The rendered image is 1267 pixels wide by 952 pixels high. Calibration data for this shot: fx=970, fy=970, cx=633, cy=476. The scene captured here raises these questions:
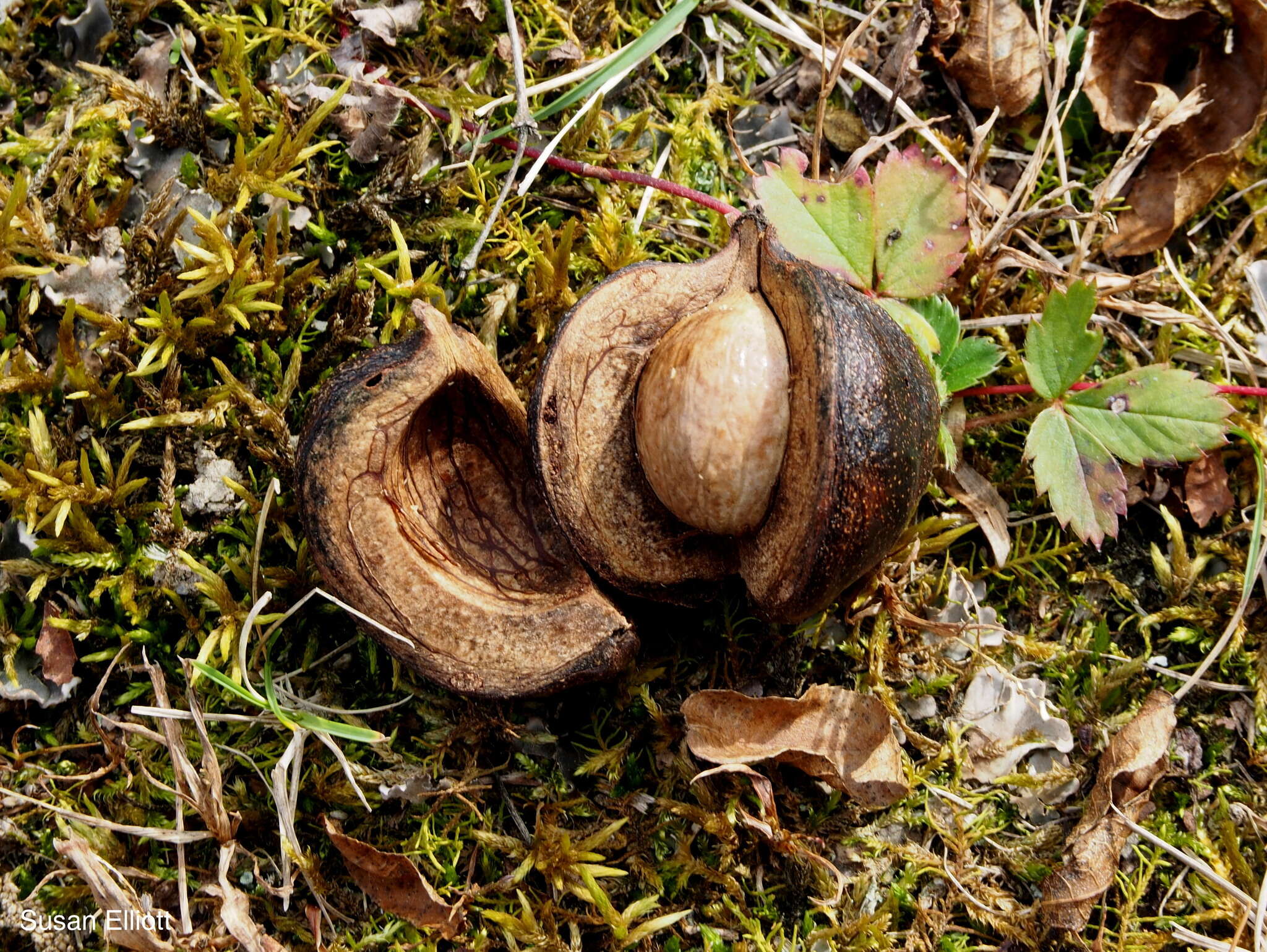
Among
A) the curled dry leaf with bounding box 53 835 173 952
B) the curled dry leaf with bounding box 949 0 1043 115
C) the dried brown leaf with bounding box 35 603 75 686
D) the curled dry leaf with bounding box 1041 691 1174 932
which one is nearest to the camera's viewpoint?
the curled dry leaf with bounding box 53 835 173 952

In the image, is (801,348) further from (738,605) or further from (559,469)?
(738,605)

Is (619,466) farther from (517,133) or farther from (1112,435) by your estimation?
(1112,435)

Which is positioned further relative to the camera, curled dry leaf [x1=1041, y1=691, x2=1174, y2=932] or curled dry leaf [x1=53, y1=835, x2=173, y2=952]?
curled dry leaf [x1=1041, y1=691, x2=1174, y2=932]

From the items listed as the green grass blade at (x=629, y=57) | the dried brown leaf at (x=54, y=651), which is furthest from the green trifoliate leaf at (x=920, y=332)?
the dried brown leaf at (x=54, y=651)

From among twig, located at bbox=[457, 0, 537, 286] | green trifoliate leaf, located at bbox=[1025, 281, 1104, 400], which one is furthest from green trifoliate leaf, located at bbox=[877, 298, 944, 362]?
twig, located at bbox=[457, 0, 537, 286]

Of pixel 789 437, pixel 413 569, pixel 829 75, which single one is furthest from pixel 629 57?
pixel 413 569

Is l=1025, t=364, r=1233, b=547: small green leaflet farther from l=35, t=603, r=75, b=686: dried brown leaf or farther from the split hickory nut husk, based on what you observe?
l=35, t=603, r=75, b=686: dried brown leaf

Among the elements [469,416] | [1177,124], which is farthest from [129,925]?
[1177,124]

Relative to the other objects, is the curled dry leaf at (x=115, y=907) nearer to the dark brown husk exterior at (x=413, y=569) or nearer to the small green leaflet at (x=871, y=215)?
the dark brown husk exterior at (x=413, y=569)
